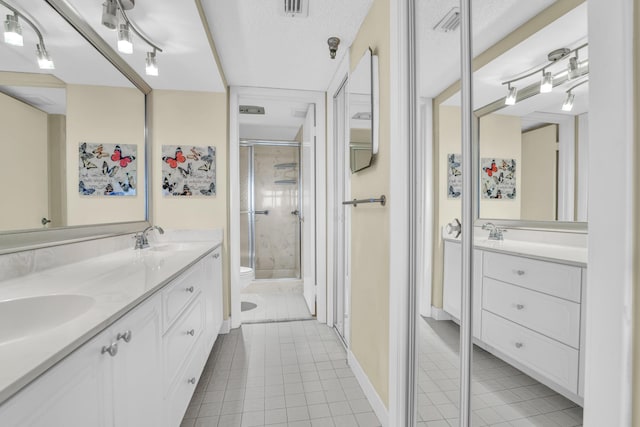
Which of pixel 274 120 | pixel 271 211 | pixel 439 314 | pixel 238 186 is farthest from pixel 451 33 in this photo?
pixel 271 211

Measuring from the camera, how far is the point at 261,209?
475 cm

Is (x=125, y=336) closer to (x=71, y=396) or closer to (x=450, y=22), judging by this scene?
(x=71, y=396)

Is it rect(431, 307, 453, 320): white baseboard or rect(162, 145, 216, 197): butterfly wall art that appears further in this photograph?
rect(162, 145, 216, 197): butterfly wall art

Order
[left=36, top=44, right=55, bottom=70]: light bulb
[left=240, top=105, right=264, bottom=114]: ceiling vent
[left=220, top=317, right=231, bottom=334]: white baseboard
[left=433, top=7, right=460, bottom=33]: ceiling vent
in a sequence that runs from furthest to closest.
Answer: [left=240, top=105, right=264, bottom=114]: ceiling vent → [left=220, top=317, right=231, bottom=334]: white baseboard → [left=36, top=44, right=55, bottom=70]: light bulb → [left=433, top=7, right=460, bottom=33]: ceiling vent

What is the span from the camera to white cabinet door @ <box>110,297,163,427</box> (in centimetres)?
82

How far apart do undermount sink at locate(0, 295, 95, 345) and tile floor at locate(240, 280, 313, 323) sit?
2160 mm

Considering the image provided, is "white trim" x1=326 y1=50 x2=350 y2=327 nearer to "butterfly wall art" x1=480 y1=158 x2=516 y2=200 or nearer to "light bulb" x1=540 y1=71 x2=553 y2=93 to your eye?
"butterfly wall art" x1=480 y1=158 x2=516 y2=200

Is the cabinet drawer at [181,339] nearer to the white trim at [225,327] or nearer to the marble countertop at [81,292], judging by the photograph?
the marble countertop at [81,292]

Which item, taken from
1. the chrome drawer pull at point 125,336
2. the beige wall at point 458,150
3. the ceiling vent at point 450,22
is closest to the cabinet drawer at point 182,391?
the chrome drawer pull at point 125,336

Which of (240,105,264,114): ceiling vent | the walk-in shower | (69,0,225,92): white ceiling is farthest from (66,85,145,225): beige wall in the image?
the walk-in shower

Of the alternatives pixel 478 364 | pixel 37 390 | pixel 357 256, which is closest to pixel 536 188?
pixel 478 364

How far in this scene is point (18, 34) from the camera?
1.19 m

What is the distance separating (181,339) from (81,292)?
548mm

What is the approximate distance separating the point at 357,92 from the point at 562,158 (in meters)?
1.43
